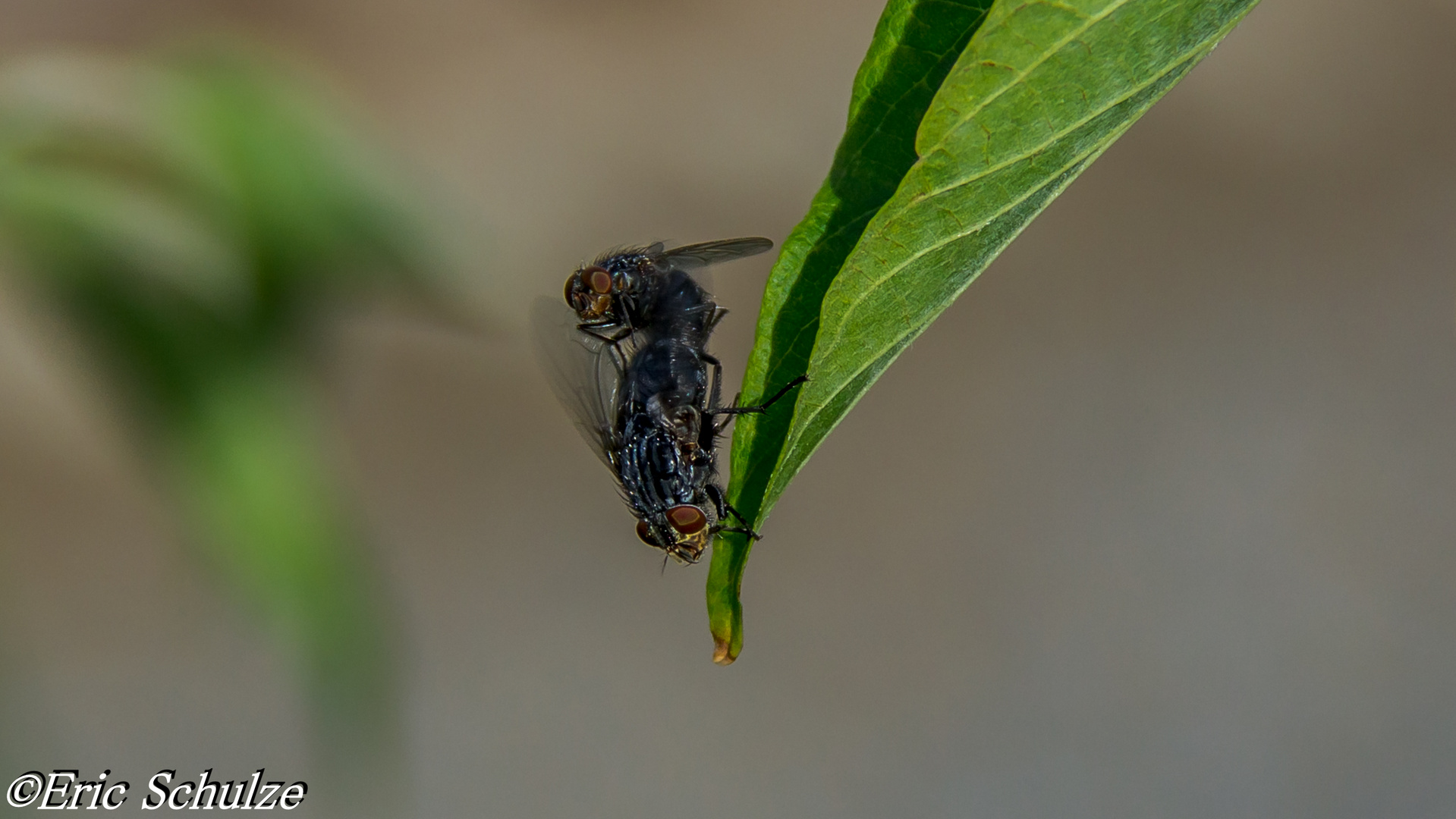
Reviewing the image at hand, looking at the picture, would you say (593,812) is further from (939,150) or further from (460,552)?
(939,150)

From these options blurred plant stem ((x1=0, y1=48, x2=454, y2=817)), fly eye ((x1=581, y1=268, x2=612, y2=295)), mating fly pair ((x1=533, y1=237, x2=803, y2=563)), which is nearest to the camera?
blurred plant stem ((x1=0, y1=48, x2=454, y2=817))

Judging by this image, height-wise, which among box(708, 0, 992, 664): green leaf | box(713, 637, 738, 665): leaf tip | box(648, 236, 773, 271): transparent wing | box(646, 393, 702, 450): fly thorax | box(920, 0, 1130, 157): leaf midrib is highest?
box(920, 0, 1130, 157): leaf midrib

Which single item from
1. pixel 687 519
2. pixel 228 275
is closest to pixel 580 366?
pixel 687 519

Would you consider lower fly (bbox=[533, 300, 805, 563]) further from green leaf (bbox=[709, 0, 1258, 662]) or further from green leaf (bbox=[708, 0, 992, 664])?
green leaf (bbox=[709, 0, 1258, 662])

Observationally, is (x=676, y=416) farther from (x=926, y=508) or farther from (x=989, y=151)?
(x=926, y=508)

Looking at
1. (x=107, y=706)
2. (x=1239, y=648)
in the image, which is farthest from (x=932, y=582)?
(x=107, y=706)

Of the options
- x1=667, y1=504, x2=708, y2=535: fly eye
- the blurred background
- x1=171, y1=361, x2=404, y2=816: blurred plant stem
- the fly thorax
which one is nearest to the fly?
the fly thorax

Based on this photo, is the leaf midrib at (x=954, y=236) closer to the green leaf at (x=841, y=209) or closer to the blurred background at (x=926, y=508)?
the green leaf at (x=841, y=209)
